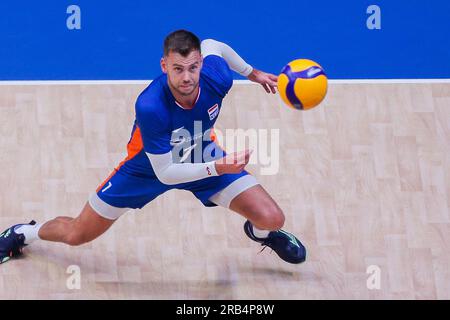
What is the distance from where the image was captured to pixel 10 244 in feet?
26.5

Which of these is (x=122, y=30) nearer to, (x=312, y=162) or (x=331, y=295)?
(x=312, y=162)

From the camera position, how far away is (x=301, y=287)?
314 inches

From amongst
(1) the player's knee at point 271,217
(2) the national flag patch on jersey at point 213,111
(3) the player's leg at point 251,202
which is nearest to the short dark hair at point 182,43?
(2) the national flag patch on jersey at point 213,111

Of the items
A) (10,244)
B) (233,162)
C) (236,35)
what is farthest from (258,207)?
(236,35)

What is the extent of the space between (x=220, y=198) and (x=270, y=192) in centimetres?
123

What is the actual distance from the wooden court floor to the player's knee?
23.9 inches

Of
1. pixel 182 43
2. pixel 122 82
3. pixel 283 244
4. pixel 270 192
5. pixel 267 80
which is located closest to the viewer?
pixel 182 43

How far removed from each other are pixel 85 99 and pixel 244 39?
164 cm

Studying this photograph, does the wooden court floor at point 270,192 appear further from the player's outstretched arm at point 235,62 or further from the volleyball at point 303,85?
the volleyball at point 303,85

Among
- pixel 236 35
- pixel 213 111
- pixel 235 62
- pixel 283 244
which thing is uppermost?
pixel 236 35

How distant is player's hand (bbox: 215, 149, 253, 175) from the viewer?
271 inches

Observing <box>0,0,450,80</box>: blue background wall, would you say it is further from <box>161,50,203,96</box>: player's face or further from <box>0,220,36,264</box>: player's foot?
<box>161,50,203,96</box>: player's face

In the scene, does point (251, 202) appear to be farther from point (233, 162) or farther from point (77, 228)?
point (77, 228)
